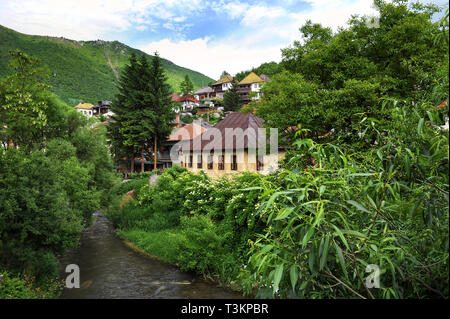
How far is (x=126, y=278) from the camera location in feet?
42.1

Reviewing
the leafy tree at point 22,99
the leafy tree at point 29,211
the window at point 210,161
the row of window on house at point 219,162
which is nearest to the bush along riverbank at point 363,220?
the leafy tree at point 29,211

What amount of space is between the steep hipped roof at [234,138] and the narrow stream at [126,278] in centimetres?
1181

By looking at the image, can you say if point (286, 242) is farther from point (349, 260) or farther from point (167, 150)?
point (167, 150)

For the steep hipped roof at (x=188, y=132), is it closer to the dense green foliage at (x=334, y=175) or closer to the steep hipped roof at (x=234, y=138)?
the steep hipped roof at (x=234, y=138)

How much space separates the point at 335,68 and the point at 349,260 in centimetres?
1392

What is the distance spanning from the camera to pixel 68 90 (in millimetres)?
100438

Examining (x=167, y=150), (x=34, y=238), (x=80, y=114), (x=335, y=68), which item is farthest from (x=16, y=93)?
(x=167, y=150)

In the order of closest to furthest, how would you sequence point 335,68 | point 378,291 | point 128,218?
point 378,291 < point 335,68 < point 128,218

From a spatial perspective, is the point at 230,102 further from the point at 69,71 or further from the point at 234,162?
the point at 69,71

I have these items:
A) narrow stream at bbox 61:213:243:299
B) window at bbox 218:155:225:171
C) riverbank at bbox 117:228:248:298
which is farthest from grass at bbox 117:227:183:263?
window at bbox 218:155:225:171

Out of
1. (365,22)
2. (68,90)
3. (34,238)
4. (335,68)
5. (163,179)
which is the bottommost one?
(34,238)

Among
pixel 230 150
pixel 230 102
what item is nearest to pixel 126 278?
pixel 230 150

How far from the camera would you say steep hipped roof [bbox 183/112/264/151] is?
937 inches
